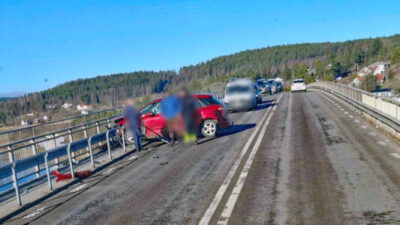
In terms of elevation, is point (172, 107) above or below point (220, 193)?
above

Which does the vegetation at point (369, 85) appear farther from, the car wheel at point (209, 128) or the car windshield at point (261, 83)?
the car wheel at point (209, 128)

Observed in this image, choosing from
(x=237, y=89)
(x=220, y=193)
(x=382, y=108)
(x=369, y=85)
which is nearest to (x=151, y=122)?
(x=220, y=193)

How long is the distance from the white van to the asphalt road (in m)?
12.0

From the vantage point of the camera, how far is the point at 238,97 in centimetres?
2578

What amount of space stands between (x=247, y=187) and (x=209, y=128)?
24.4 ft

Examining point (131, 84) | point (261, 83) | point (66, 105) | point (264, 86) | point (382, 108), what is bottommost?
point (264, 86)

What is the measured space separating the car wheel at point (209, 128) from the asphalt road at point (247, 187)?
5.67ft

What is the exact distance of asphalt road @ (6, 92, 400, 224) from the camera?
20.3ft

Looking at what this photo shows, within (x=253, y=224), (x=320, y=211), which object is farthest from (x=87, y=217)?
(x=320, y=211)

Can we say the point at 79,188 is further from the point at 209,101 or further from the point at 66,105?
the point at 209,101

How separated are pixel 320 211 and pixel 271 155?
4747 millimetres

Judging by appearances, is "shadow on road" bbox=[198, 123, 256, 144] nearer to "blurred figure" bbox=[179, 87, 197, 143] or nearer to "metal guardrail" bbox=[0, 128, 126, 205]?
"metal guardrail" bbox=[0, 128, 126, 205]

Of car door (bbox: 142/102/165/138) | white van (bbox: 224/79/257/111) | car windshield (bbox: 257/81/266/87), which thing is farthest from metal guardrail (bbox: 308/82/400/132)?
car windshield (bbox: 257/81/266/87)

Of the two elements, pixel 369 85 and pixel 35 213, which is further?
pixel 369 85
